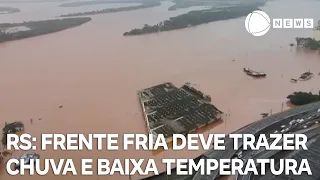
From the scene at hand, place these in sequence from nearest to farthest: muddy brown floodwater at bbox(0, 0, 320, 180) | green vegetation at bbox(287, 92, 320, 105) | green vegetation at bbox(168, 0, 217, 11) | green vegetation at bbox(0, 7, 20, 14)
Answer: muddy brown floodwater at bbox(0, 0, 320, 180), green vegetation at bbox(287, 92, 320, 105), green vegetation at bbox(0, 7, 20, 14), green vegetation at bbox(168, 0, 217, 11)

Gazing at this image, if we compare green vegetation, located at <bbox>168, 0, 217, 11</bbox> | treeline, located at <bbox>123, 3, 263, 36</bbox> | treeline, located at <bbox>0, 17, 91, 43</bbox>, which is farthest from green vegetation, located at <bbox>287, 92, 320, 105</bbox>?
green vegetation, located at <bbox>168, 0, 217, 11</bbox>

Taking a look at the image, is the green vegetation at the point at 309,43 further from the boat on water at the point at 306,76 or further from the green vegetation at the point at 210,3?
the green vegetation at the point at 210,3

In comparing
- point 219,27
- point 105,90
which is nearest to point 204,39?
point 219,27

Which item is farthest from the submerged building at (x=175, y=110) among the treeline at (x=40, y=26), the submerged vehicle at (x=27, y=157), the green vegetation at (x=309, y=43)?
the treeline at (x=40, y=26)

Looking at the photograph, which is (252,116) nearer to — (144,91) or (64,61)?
(144,91)

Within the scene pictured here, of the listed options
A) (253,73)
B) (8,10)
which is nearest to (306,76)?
(253,73)

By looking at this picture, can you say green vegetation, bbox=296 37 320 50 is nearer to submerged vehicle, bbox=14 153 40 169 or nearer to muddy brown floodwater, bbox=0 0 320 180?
muddy brown floodwater, bbox=0 0 320 180

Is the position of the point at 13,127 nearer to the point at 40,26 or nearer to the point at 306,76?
the point at 306,76
